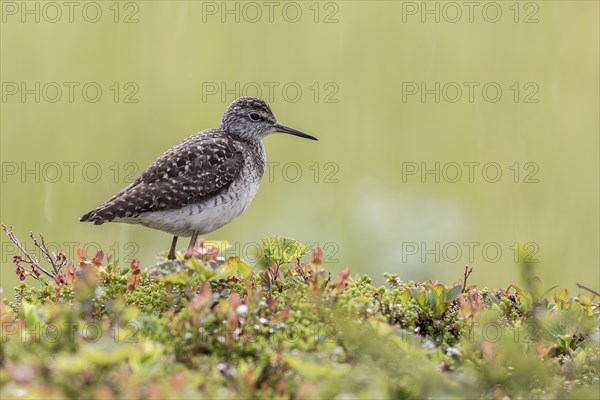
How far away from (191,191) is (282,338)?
13.6 ft

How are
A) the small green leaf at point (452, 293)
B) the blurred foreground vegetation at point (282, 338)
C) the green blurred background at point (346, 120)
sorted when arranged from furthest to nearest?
1. the green blurred background at point (346, 120)
2. the small green leaf at point (452, 293)
3. the blurred foreground vegetation at point (282, 338)

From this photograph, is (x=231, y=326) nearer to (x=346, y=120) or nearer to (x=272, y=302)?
(x=272, y=302)

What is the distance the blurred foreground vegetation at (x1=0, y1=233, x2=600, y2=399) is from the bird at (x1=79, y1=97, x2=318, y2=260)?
2.34m

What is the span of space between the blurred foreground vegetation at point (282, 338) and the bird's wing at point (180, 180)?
2.23 meters

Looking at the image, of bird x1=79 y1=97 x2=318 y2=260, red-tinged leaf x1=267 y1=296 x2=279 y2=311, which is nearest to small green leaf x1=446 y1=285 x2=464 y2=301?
red-tinged leaf x1=267 y1=296 x2=279 y2=311

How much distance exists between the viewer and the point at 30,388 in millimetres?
3225

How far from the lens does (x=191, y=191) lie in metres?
8.18

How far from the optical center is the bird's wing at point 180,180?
25.4 feet

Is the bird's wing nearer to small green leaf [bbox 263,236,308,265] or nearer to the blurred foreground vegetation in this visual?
the blurred foreground vegetation

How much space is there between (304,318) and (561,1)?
434 inches

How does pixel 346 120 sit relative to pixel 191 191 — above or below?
above

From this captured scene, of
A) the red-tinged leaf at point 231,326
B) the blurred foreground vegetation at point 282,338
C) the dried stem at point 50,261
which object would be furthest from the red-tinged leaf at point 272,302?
the dried stem at point 50,261

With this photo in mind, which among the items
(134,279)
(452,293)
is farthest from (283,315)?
(134,279)

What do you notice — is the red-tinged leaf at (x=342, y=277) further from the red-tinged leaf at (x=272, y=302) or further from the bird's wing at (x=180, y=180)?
the bird's wing at (x=180, y=180)
